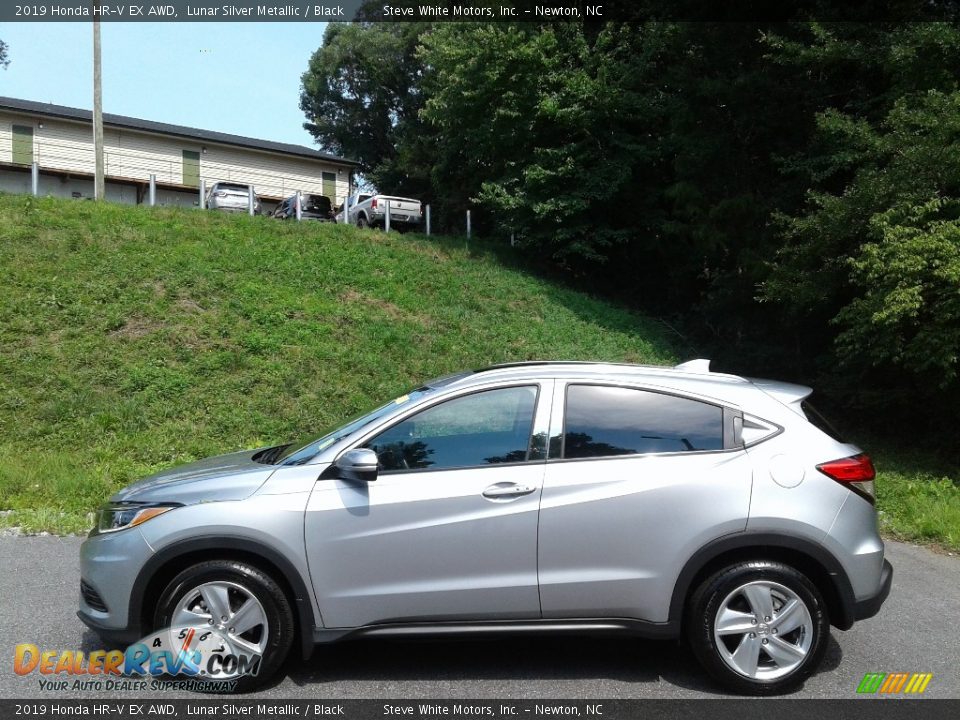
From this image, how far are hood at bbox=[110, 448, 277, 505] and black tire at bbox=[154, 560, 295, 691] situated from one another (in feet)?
1.17

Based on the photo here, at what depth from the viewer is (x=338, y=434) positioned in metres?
4.45

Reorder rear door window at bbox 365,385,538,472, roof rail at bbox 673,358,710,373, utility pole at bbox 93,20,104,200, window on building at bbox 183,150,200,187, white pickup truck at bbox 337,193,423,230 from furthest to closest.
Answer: window on building at bbox 183,150,200,187
white pickup truck at bbox 337,193,423,230
utility pole at bbox 93,20,104,200
roof rail at bbox 673,358,710,373
rear door window at bbox 365,385,538,472

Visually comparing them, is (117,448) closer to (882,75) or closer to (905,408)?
(905,408)

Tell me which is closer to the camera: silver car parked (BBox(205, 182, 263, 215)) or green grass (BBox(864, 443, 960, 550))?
green grass (BBox(864, 443, 960, 550))

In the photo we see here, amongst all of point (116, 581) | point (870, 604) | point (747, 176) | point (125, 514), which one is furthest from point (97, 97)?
point (870, 604)

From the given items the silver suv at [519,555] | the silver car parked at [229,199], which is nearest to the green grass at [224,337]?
the silver suv at [519,555]

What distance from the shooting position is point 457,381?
446 centimetres

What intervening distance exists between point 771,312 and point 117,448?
13.1 meters

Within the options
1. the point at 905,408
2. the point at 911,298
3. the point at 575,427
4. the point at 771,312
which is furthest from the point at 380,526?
the point at 771,312

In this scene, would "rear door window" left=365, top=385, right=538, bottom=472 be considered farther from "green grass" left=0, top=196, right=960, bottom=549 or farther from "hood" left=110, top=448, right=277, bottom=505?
"green grass" left=0, top=196, right=960, bottom=549

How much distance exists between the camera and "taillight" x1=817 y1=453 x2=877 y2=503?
4.12m

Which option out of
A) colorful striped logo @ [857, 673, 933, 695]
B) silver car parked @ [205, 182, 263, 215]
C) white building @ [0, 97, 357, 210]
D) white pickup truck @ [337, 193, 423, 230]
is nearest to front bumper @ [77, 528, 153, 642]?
colorful striped logo @ [857, 673, 933, 695]

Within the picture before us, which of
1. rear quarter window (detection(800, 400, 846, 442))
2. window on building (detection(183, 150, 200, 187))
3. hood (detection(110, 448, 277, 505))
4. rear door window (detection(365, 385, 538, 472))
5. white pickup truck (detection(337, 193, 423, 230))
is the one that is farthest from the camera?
window on building (detection(183, 150, 200, 187))

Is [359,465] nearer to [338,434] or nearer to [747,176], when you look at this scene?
[338,434]
